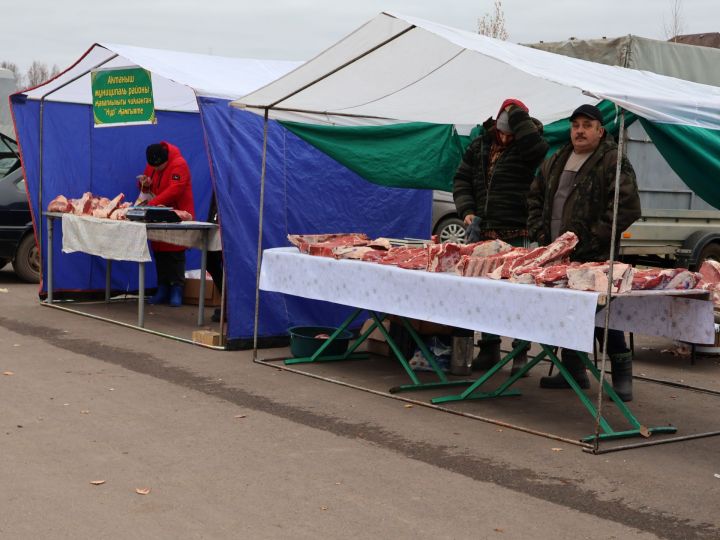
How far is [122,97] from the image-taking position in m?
10.9

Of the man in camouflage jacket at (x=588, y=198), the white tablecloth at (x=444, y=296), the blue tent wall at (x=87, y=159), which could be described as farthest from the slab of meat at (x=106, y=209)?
the man in camouflage jacket at (x=588, y=198)

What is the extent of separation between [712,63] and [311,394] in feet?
30.6

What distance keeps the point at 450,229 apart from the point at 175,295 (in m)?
5.43

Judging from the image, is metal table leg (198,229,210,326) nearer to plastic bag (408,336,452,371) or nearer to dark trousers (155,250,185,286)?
dark trousers (155,250,185,286)

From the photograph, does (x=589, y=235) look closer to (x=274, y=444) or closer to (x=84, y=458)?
(x=274, y=444)

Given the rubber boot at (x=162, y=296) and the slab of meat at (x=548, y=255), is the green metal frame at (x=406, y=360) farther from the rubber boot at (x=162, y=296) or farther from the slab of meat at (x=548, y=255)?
the rubber boot at (x=162, y=296)

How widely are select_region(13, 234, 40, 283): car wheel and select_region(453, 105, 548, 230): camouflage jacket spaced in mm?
6850

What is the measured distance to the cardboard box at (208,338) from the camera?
9508mm

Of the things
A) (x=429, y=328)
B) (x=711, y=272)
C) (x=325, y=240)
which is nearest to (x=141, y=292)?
(x=325, y=240)

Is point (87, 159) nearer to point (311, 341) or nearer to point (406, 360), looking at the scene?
point (311, 341)

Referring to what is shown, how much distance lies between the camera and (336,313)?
10.1m

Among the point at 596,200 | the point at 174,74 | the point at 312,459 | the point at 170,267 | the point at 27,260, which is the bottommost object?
the point at 312,459

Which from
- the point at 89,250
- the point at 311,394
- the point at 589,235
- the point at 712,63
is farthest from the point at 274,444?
the point at 712,63

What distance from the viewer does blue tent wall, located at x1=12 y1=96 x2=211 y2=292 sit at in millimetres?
11805
